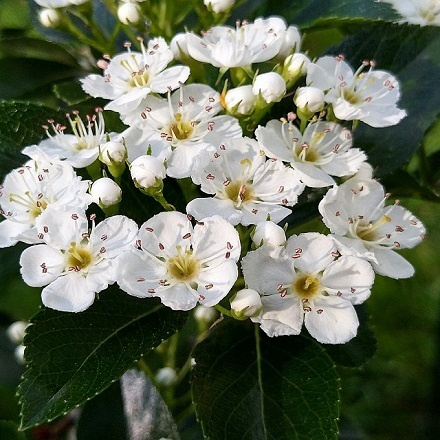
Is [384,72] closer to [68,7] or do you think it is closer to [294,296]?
[294,296]

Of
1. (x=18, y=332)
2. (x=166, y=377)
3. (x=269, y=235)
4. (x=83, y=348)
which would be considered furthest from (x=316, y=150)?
(x=18, y=332)

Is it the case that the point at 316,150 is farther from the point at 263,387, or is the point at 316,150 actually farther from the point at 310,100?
the point at 263,387

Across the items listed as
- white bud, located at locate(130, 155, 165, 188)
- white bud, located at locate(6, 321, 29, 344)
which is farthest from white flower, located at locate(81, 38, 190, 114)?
white bud, located at locate(6, 321, 29, 344)

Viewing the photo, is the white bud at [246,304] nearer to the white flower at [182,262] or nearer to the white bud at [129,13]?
the white flower at [182,262]

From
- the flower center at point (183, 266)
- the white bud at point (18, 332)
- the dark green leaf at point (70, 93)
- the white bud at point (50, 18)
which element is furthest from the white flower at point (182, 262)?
the white bud at point (18, 332)

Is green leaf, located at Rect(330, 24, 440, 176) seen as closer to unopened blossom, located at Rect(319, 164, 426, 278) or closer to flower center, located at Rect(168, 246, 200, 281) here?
unopened blossom, located at Rect(319, 164, 426, 278)
